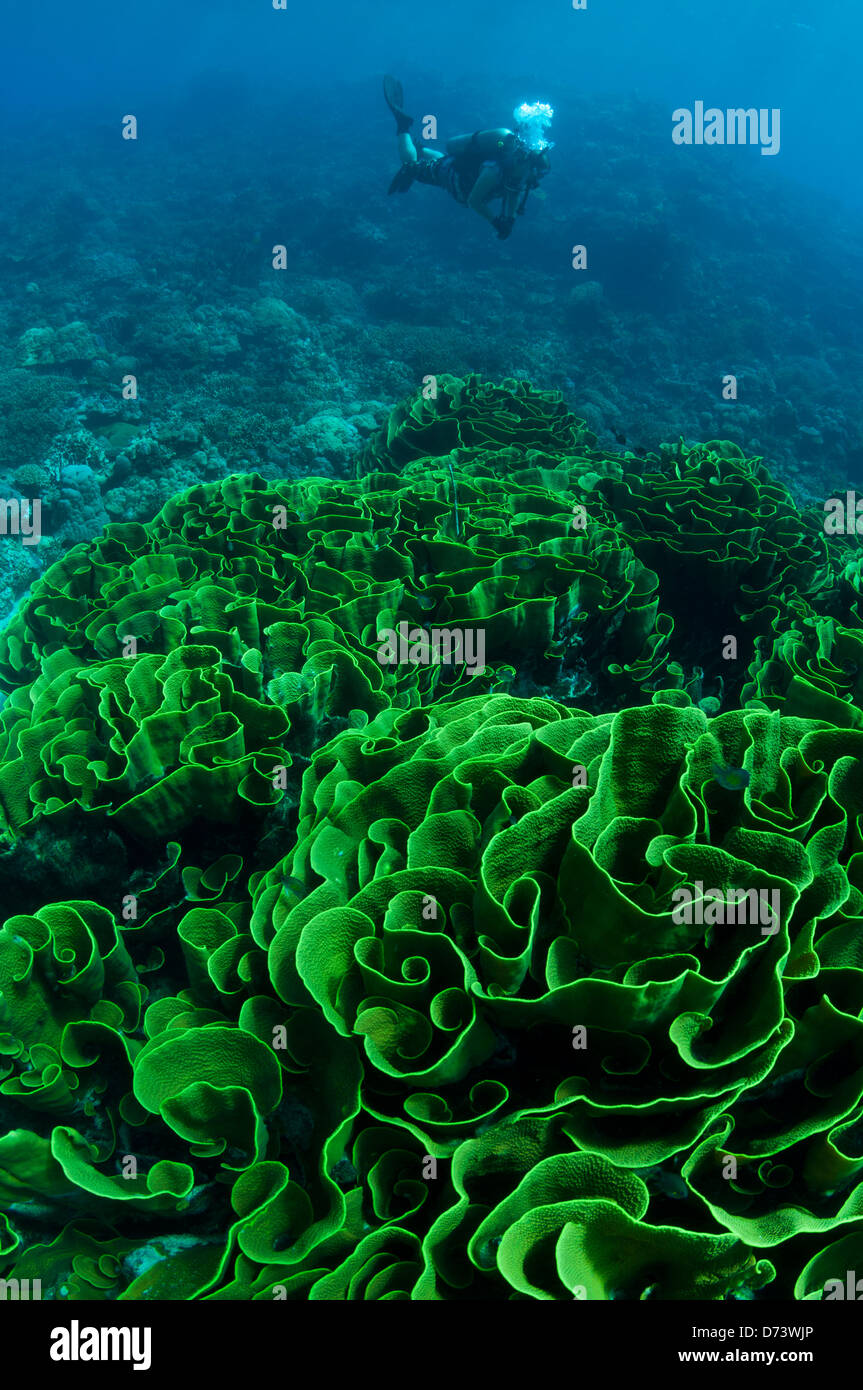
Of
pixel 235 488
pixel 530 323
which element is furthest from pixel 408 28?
pixel 235 488

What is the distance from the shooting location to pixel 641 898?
1.89 metres

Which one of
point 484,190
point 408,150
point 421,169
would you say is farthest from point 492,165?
point 408,150

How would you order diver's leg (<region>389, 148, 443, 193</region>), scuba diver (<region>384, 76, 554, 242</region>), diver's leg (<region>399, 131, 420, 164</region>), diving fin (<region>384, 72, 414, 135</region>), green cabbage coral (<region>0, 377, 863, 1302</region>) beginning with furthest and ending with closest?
diving fin (<region>384, 72, 414, 135</region>), diver's leg (<region>399, 131, 420, 164</region>), diver's leg (<region>389, 148, 443, 193</region>), scuba diver (<region>384, 76, 554, 242</region>), green cabbage coral (<region>0, 377, 863, 1302</region>)

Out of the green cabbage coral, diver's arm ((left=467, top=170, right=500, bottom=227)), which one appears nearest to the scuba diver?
diver's arm ((left=467, top=170, right=500, bottom=227))

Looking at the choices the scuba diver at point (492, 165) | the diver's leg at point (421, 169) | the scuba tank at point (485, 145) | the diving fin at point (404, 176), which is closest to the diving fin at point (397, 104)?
the scuba diver at point (492, 165)

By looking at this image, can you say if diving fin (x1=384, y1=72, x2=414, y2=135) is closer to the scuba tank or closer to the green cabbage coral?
the scuba tank

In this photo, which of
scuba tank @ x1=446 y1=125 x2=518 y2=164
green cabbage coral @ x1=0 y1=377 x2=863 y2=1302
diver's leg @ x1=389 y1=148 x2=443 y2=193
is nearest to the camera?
green cabbage coral @ x1=0 y1=377 x2=863 y2=1302

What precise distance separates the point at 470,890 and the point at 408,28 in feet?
516

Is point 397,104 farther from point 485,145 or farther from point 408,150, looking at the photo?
point 485,145

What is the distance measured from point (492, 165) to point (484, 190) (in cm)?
62

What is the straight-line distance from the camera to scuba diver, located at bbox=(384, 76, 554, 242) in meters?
13.4

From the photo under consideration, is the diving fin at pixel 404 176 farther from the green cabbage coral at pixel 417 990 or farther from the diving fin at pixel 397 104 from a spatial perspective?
the green cabbage coral at pixel 417 990

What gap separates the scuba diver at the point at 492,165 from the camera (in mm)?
13438

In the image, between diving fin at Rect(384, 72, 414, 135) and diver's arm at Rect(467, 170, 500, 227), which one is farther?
diving fin at Rect(384, 72, 414, 135)
